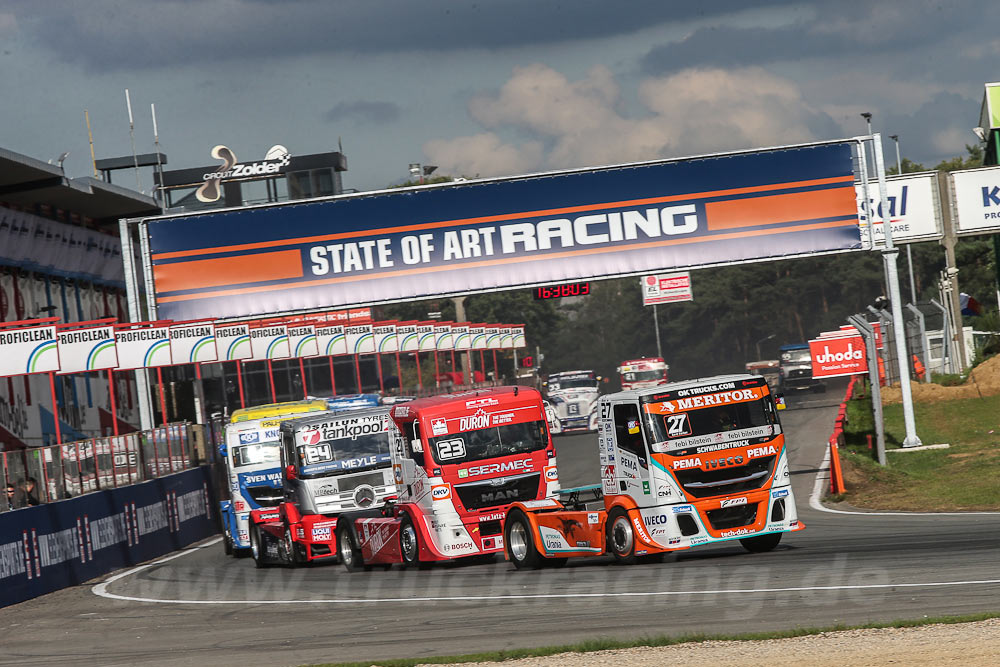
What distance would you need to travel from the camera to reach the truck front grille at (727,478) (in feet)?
51.3

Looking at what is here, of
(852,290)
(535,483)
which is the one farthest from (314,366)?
(535,483)

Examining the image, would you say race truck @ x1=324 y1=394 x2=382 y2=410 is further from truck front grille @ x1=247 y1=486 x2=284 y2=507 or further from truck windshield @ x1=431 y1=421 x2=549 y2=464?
truck windshield @ x1=431 y1=421 x2=549 y2=464

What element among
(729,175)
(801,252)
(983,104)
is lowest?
(801,252)

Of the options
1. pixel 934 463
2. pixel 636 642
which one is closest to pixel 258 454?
pixel 934 463

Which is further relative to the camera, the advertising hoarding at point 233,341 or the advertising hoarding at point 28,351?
the advertising hoarding at point 233,341

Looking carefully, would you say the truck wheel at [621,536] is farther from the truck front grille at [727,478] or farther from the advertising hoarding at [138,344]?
the advertising hoarding at [138,344]

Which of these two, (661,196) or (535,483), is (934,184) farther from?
(535,483)

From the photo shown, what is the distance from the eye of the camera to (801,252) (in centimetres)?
2936

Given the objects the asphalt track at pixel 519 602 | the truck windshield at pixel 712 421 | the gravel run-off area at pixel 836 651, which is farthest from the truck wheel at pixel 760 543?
the gravel run-off area at pixel 836 651

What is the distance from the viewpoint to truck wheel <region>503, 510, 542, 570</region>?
1711 cm

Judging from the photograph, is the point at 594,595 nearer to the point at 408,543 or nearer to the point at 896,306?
the point at 408,543

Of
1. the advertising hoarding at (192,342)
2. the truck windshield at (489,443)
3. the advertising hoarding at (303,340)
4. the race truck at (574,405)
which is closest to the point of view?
the truck windshield at (489,443)

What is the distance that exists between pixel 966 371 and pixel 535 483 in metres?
38.6

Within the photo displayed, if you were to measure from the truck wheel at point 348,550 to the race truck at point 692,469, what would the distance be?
5045 mm
